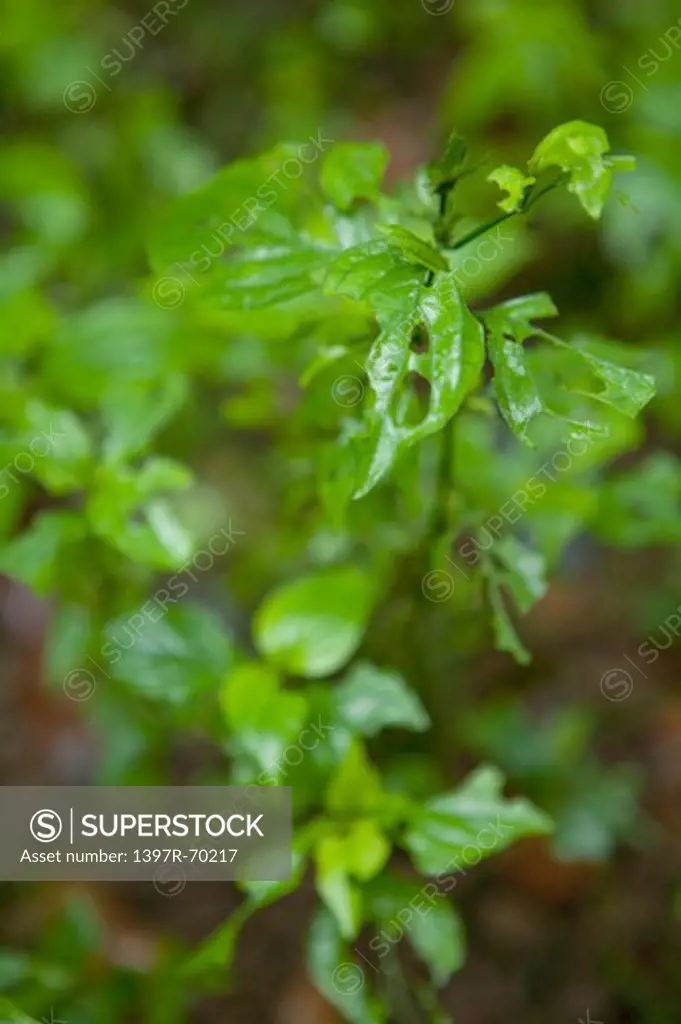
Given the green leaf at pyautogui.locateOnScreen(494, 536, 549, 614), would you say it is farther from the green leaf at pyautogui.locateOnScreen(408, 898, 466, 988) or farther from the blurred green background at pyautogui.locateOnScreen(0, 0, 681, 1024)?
the green leaf at pyautogui.locateOnScreen(408, 898, 466, 988)

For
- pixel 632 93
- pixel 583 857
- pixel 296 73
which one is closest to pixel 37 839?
pixel 583 857

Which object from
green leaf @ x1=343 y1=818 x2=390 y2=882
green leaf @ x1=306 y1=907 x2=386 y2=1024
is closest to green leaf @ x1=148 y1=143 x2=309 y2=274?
green leaf @ x1=343 y1=818 x2=390 y2=882

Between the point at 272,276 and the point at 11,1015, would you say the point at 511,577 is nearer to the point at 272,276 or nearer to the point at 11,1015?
the point at 272,276

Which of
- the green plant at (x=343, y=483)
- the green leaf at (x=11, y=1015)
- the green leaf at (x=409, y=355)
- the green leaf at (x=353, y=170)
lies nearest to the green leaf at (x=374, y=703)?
the green plant at (x=343, y=483)

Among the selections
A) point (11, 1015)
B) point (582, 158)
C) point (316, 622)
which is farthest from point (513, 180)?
Result: point (11, 1015)

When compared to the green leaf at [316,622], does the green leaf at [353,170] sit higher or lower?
higher

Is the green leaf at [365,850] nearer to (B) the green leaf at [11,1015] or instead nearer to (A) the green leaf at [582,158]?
(B) the green leaf at [11,1015]

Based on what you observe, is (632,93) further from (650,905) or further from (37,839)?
(37,839)
